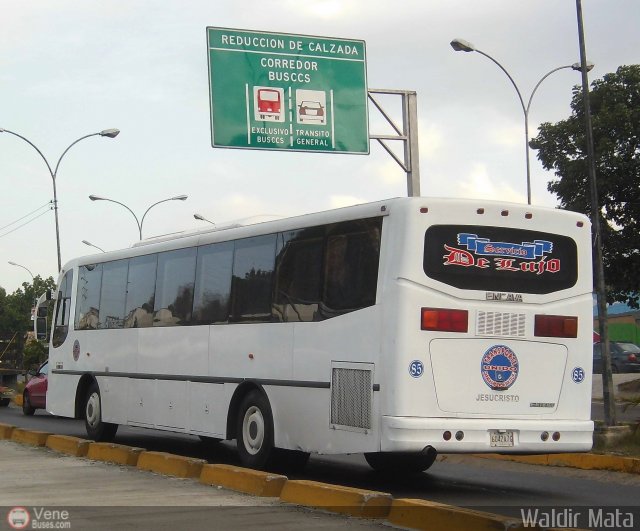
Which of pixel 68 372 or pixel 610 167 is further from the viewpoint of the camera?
pixel 610 167

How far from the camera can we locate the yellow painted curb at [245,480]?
10.7 meters

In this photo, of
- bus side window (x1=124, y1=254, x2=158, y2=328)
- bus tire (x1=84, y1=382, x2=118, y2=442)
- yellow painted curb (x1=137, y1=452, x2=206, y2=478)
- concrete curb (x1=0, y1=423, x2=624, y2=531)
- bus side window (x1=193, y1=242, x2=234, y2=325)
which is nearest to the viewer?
concrete curb (x1=0, y1=423, x2=624, y2=531)

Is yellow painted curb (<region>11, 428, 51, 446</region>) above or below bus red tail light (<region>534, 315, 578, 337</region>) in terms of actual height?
below

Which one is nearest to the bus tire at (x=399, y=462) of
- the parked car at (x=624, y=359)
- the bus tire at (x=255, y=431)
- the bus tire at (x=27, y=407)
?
the bus tire at (x=255, y=431)

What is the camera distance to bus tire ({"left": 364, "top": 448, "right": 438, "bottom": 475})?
13.7 meters

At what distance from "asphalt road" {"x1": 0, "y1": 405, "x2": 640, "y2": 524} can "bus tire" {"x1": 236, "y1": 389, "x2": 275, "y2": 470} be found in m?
0.50

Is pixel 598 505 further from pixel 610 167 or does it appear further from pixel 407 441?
pixel 610 167

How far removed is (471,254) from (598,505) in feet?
9.13

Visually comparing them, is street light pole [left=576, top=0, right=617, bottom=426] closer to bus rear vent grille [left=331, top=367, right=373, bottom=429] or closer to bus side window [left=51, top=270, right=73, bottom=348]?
bus rear vent grille [left=331, top=367, right=373, bottom=429]

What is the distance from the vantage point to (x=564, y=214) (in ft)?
40.2

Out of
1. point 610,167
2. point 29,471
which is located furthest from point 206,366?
point 610,167

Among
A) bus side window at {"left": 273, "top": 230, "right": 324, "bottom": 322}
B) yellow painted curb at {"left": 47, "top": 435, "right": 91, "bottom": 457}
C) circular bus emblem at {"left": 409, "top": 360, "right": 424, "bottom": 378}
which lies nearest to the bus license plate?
circular bus emblem at {"left": 409, "top": 360, "right": 424, "bottom": 378}

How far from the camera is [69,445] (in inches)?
625

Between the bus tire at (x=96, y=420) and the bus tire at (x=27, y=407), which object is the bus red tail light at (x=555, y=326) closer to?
the bus tire at (x=96, y=420)
